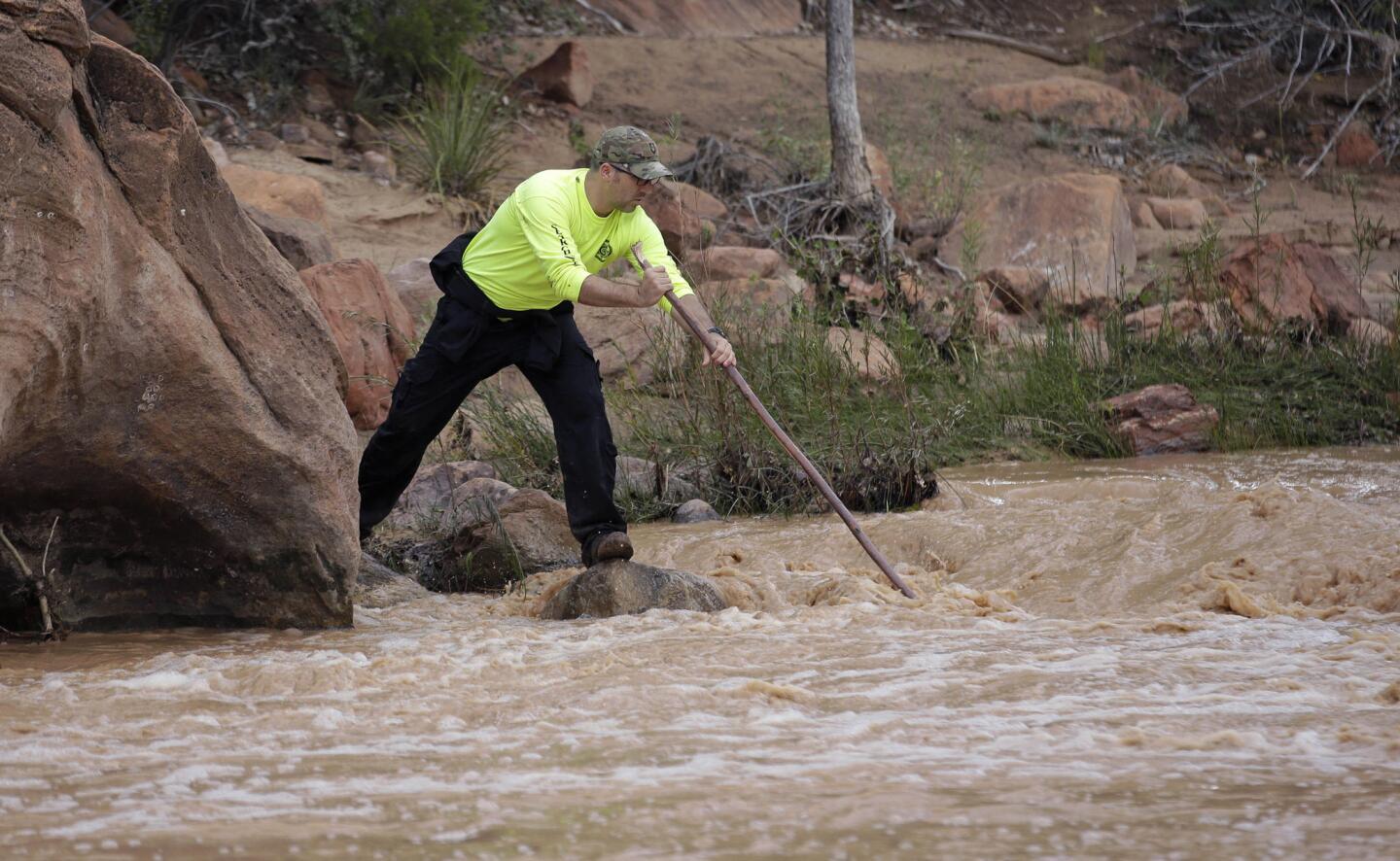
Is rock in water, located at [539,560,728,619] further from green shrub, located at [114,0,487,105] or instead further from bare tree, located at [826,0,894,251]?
green shrub, located at [114,0,487,105]

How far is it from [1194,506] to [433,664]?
3039mm

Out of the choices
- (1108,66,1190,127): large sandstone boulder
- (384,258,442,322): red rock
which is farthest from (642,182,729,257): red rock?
(1108,66,1190,127): large sandstone boulder

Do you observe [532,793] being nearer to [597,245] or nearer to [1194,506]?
[597,245]

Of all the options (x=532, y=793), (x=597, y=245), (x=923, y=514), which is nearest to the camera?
(x=532, y=793)

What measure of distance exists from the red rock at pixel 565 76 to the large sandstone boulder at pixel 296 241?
5.89 m

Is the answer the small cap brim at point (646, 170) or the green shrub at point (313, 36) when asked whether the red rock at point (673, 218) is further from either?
the small cap brim at point (646, 170)

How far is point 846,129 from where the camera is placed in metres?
11.4

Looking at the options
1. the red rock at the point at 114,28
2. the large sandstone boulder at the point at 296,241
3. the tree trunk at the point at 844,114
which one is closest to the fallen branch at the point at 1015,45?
the tree trunk at the point at 844,114

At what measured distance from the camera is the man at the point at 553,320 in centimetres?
482

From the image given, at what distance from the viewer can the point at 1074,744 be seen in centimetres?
305

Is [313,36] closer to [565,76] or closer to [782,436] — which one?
[565,76]

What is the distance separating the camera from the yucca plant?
11375mm

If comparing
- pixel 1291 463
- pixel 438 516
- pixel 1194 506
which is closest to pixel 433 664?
pixel 438 516

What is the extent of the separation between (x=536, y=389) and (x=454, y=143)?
690 centimetres
